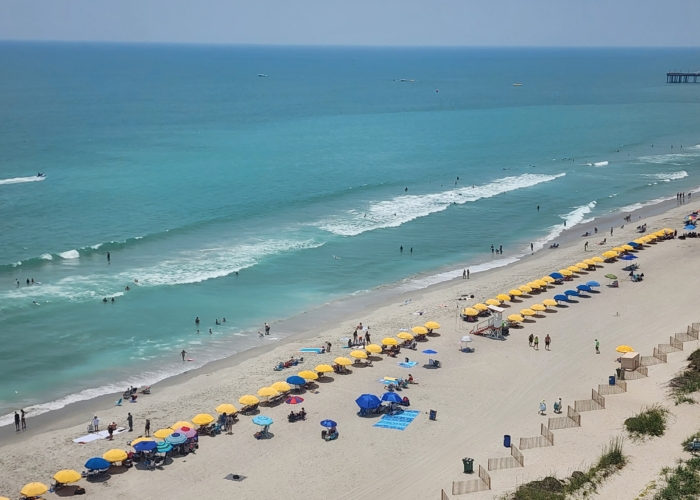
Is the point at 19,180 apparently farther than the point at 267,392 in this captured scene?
Yes

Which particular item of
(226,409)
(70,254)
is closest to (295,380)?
(226,409)

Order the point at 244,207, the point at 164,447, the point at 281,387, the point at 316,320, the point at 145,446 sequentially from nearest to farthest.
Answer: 1. the point at 145,446
2. the point at 164,447
3. the point at 281,387
4. the point at 316,320
5. the point at 244,207

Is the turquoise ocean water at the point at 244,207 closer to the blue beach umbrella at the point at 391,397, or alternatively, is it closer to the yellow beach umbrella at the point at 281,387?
the yellow beach umbrella at the point at 281,387

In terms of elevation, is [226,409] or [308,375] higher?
[308,375]

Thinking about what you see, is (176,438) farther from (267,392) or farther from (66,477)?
(267,392)

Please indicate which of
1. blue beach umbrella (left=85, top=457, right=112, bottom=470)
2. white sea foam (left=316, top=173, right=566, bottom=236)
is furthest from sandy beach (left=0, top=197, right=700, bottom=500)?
white sea foam (left=316, top=173, right=566, bottom=236)

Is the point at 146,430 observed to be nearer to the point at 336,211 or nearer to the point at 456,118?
the point at 336,211

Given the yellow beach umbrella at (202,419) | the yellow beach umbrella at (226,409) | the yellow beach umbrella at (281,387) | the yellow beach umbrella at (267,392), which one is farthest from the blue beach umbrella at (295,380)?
the yellow beach umbrella at (202,419)
